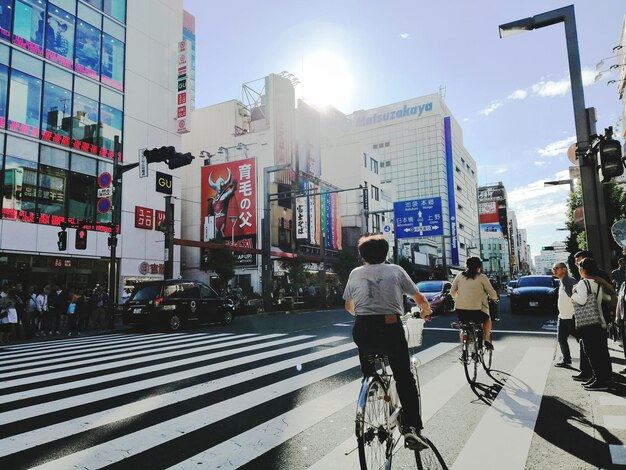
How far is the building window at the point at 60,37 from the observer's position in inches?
845

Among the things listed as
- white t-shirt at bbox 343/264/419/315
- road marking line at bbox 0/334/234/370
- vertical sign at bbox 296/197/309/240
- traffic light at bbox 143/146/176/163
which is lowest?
road marking line at bbox 0/334/234/370

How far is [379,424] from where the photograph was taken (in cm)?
301

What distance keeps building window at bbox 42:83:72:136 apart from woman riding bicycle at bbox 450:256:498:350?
21.9 metres

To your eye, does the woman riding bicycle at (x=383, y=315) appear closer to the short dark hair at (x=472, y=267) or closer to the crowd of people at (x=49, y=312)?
the short dark hair at (x=472, y=267)

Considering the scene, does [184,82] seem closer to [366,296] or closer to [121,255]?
[121,255]

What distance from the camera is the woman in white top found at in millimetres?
5453

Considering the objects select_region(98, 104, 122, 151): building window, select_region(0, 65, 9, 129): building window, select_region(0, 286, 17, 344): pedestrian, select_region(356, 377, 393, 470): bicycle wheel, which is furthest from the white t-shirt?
select_region(98, 104, 122, 151): building window

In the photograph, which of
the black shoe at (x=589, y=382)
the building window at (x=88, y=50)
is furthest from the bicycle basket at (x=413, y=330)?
the building window at (x=88, y=50)

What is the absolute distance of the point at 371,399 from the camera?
9.55 ft

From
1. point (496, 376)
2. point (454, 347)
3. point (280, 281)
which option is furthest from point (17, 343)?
point (280, 281)

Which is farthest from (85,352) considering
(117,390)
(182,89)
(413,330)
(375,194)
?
(375,194)

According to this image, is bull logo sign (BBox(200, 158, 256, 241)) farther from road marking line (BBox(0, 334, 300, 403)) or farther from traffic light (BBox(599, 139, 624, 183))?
traffic light (BBox(599, 139, 624, 183))

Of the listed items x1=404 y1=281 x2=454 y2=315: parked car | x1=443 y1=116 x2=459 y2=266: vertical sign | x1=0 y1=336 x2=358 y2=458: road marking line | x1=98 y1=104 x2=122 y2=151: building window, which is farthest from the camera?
x1=443 y1=116 x2=459 y2=266: vertical sign

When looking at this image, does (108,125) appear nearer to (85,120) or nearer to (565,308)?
(85,120)
